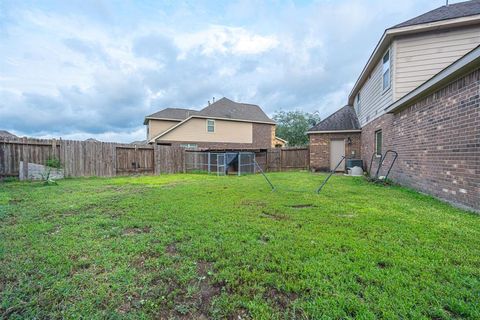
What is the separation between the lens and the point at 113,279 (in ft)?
6.47

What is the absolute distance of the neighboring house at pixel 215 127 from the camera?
1866cm

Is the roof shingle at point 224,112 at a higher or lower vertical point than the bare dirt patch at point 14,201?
higher

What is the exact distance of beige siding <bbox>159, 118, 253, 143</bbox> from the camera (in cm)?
1850

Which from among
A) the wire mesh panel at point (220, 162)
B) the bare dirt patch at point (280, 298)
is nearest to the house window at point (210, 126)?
the wire mesh panel at point (220, 162)

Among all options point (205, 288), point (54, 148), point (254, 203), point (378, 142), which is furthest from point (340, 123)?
point (54, 148)

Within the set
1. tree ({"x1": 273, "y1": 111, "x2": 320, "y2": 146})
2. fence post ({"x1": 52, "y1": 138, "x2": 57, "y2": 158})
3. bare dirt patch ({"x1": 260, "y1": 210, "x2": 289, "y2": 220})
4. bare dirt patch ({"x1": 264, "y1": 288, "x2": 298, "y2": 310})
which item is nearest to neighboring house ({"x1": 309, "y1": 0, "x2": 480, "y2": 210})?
bare dirt patch ({"x1": 260, "y1": 210, "x2": 289, "y2": 220})

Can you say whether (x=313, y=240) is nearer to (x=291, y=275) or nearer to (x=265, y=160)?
(x=291, y=275)

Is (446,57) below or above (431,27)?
below

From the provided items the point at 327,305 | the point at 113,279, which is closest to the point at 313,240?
the point at 327,305

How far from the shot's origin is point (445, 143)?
488cm

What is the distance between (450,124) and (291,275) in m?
5.23

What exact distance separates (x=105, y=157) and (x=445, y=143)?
12779 millimetres

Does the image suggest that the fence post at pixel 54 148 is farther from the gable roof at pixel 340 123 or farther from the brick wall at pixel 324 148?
the brick wall at pixel 324 148

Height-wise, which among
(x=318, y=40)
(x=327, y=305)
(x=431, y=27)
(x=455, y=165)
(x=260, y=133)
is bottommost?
(x=327, y=305)
